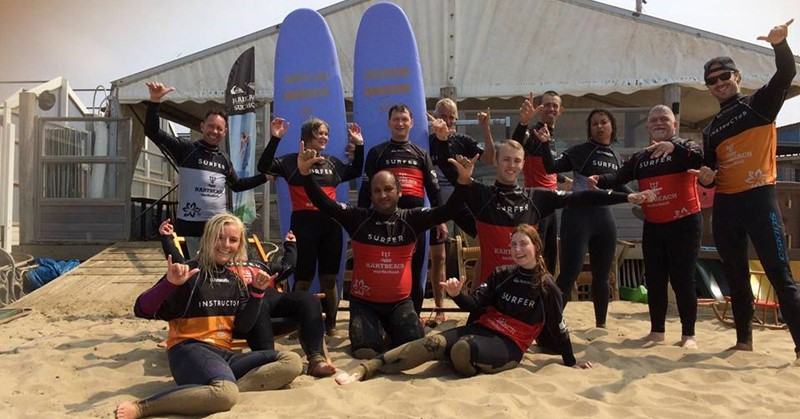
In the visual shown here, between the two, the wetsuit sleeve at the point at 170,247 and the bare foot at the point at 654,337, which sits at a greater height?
the wetsuit sleeve at the point at 170,247

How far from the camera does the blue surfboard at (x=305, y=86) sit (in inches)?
176

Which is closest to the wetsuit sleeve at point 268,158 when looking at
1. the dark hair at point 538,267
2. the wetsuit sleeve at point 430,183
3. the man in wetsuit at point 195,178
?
the man in wetsuit at point 195,178

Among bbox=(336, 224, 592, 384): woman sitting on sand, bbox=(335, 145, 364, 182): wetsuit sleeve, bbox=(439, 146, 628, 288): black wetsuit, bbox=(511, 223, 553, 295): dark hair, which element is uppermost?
bbox=(335, 145, 364, 182): wetsuit sleeve

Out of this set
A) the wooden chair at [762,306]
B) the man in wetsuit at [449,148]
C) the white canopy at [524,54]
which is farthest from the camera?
the white canopy at [524,54]

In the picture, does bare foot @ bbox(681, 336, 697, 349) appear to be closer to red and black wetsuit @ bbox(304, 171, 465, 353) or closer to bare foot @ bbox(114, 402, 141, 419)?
red and black wetsuit @ bbox(304, 171, 465, 353)

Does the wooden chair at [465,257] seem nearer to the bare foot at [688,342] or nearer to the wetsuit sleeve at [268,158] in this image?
the bare foot at [688,342]

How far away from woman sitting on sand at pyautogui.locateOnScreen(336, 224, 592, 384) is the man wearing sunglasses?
110 centimetres

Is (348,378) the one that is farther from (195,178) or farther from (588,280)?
(588,280)

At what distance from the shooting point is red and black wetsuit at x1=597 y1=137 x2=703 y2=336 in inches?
129

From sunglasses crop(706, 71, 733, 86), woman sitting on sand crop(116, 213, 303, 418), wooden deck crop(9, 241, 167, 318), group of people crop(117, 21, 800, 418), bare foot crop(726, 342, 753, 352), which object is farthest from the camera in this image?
wooden deck crop(9, 241, 167, 318)

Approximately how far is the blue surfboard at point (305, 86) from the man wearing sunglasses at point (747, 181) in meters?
2.59

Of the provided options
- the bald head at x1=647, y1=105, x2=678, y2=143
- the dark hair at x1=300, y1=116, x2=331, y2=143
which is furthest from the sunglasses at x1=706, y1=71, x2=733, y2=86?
the dark hair at x1=300, y1=116, x2=331, y2=143

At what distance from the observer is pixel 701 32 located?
23.8ft

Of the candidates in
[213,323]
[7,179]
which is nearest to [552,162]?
[213,323]
